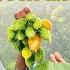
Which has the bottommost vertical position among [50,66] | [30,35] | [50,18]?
[50,18]

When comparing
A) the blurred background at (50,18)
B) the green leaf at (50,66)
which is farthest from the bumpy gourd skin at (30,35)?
the blurred background at (50,18)

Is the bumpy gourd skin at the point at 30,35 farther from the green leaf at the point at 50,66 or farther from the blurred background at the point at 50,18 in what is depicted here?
the blurred background at the point at 50,18

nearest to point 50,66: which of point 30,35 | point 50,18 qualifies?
point 30,35

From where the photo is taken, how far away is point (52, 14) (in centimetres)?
203

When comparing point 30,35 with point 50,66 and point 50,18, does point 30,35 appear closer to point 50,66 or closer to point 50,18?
point 50,66

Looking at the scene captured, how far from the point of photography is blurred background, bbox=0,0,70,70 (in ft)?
6.15

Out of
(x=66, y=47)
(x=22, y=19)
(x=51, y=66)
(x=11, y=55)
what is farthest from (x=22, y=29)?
(x=66, y=47)

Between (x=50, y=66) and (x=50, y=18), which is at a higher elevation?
(x=50, y=66)

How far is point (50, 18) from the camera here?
79.2 inches

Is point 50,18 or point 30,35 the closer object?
point 30,35

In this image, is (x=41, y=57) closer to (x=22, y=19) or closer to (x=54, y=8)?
(x=22, y=19)

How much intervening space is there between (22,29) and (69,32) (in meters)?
0.93

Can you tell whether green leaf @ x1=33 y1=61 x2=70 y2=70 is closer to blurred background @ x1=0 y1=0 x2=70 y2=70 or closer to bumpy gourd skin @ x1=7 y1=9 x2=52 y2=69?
bumpy gourd skin @ x1=7 y1=9 x2=52 y2=69

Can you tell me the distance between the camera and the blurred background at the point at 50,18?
6.15ft
